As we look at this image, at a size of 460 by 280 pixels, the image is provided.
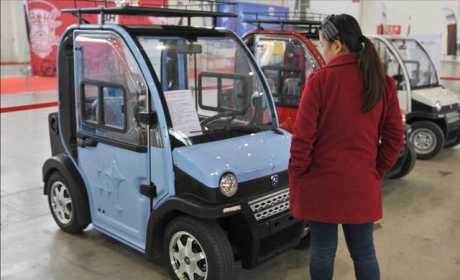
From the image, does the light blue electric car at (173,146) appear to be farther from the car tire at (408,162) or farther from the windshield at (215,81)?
the car tire at (408,162)

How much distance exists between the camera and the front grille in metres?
2.62

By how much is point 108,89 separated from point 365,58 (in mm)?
1741

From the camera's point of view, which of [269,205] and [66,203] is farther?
[66,203]

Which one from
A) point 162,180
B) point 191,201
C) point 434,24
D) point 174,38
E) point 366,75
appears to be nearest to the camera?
point 366,75

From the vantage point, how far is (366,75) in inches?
75.6

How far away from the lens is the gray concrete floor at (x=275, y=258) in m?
3.11

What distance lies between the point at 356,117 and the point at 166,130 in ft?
3.69

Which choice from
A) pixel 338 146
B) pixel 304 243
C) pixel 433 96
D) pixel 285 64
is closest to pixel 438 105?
pixel 433 96

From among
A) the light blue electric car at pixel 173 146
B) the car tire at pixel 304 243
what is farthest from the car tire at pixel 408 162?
the light blue electric car at pixel 173 146

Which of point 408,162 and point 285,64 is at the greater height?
point 285,64

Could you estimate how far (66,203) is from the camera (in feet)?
11.7

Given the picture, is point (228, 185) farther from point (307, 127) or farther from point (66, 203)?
point (66, 203)

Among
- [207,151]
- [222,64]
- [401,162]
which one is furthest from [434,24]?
[207,151]

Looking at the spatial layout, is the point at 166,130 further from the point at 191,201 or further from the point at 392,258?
the point at 392,258
